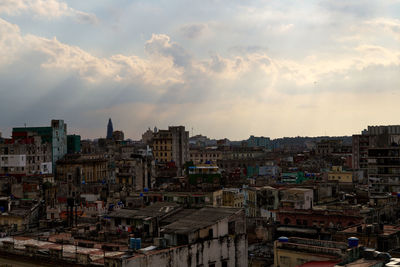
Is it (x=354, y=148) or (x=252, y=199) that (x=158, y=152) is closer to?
(x=354, y=148)

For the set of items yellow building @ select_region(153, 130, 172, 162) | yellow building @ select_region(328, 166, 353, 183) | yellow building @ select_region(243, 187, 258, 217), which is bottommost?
yellow building @ select_region(243, 187, 258, 217)

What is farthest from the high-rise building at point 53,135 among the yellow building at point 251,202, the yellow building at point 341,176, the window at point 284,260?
the window at point 284,260

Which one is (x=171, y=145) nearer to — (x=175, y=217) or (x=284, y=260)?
(x=175, y=217)

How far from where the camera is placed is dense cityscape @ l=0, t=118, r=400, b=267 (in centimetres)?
3422

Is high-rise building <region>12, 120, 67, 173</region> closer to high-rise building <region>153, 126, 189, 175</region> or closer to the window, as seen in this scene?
high-rise building <region>153, 126, 189, 175</region>

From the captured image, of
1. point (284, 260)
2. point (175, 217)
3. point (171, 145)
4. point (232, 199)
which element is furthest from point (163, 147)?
point (284, 260)

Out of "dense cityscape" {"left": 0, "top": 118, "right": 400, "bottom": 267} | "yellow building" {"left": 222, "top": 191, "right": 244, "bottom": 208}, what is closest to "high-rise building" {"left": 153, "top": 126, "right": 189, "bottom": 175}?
"dense cityscape" {"left": 0, "top": 118, "right": 400, "bottom": 267}

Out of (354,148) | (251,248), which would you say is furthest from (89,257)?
(354,148)

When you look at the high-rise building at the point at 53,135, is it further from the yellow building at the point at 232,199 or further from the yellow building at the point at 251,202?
the yellow building at the point at 232,199

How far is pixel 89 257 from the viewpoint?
32281 mm

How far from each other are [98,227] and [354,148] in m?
128

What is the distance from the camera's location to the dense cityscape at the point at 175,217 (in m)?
34.2

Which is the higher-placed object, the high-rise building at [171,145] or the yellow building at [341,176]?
the high-rise building at [171,145]

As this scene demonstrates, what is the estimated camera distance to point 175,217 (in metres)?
43.6
